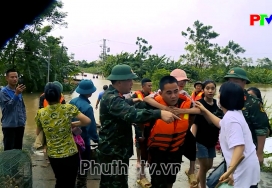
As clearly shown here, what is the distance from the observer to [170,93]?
2.80 metres

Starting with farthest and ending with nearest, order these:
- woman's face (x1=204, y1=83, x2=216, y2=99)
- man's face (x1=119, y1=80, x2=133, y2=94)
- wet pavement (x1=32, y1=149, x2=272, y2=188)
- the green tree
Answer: the green tree, wet pavement (x1=32, y1=149, x2=272, y2=188), woman's face (x1=204, y1=83, x2=216, y2=99), man's face (x1=119, y1=80, x2=133, y2=94)

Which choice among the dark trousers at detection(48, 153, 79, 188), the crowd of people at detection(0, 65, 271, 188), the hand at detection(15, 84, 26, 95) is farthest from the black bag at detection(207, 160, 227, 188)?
the hand at detection(15, 84, 26, 95)

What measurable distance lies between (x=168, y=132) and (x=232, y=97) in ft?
2.77

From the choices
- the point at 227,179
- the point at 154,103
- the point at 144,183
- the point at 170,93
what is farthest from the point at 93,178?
the point at 227,179

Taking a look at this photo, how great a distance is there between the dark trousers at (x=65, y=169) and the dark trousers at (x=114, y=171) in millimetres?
403

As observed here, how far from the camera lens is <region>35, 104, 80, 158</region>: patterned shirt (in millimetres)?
2914

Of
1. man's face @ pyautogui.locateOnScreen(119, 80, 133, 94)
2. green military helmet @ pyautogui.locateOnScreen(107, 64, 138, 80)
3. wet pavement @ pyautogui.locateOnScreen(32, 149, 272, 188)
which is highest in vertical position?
green military helmet @ pyautogui.locateOnScreen(107, 64, 138, 80)

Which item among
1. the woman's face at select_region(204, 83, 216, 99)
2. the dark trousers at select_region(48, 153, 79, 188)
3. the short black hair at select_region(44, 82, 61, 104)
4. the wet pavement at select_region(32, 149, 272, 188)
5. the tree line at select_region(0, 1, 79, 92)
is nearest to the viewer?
the short black hair at select_region(44, 82, 61, 104)

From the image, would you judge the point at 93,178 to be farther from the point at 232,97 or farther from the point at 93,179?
the point at 232,97

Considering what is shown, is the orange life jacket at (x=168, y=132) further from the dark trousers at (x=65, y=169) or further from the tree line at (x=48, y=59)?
the tree line at (x=48, y=59)

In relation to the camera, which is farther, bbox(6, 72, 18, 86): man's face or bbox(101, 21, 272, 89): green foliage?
bbox(101, 21, 272, 89): green foliage

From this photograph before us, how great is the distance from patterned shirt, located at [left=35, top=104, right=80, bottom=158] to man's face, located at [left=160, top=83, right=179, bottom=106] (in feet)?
2.93

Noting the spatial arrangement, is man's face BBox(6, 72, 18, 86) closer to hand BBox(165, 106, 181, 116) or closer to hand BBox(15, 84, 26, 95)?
hand BBox(15, 84, 26, 95)

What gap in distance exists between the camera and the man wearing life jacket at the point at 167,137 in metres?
2.82
